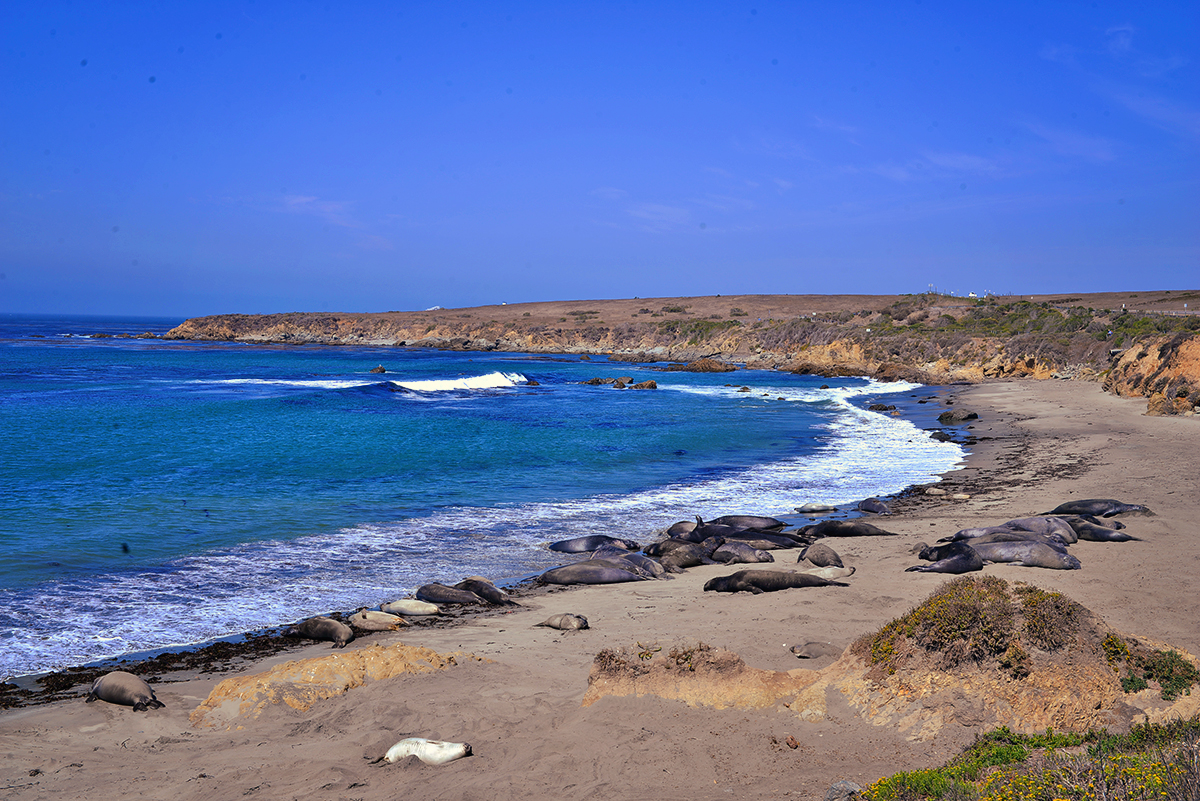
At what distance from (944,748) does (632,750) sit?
2328mm

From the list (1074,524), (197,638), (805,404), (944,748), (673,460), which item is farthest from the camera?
(805,404)

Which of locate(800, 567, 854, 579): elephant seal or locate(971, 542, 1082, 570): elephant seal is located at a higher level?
locate(971, 542, 1082, 570): elephant seal

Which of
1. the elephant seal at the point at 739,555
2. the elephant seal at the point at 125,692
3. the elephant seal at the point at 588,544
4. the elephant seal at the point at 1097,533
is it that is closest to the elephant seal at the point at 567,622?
the elephant seal at the point at 588,544

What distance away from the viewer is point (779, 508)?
16625 mm

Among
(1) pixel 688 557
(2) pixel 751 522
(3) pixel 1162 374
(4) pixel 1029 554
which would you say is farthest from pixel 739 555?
(3) pixel 1162 374

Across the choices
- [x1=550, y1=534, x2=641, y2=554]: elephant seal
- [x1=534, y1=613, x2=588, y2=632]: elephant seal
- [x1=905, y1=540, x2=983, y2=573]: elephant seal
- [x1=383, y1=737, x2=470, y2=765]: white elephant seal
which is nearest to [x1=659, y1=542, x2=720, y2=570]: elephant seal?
[x1=550, y1=534, x2=641, y2=554]: elephant seal

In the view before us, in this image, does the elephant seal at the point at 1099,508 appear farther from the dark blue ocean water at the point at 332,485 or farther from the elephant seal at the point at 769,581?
the elephant seal at the point at 769,581

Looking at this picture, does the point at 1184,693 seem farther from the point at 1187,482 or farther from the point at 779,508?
the point at 1187,482

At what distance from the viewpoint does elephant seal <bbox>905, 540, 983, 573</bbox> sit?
10641mm

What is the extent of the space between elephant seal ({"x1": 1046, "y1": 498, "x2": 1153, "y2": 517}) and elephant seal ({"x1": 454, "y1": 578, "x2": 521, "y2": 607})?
10717 millimetres

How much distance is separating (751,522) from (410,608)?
23.5 feet

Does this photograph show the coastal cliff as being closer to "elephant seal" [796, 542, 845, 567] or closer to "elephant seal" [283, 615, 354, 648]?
"elephant seal" [796, 542, 845, 567]

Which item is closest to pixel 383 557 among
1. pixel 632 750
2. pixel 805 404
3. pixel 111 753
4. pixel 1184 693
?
pixel 111 753

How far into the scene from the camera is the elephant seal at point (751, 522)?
14.4 metres
